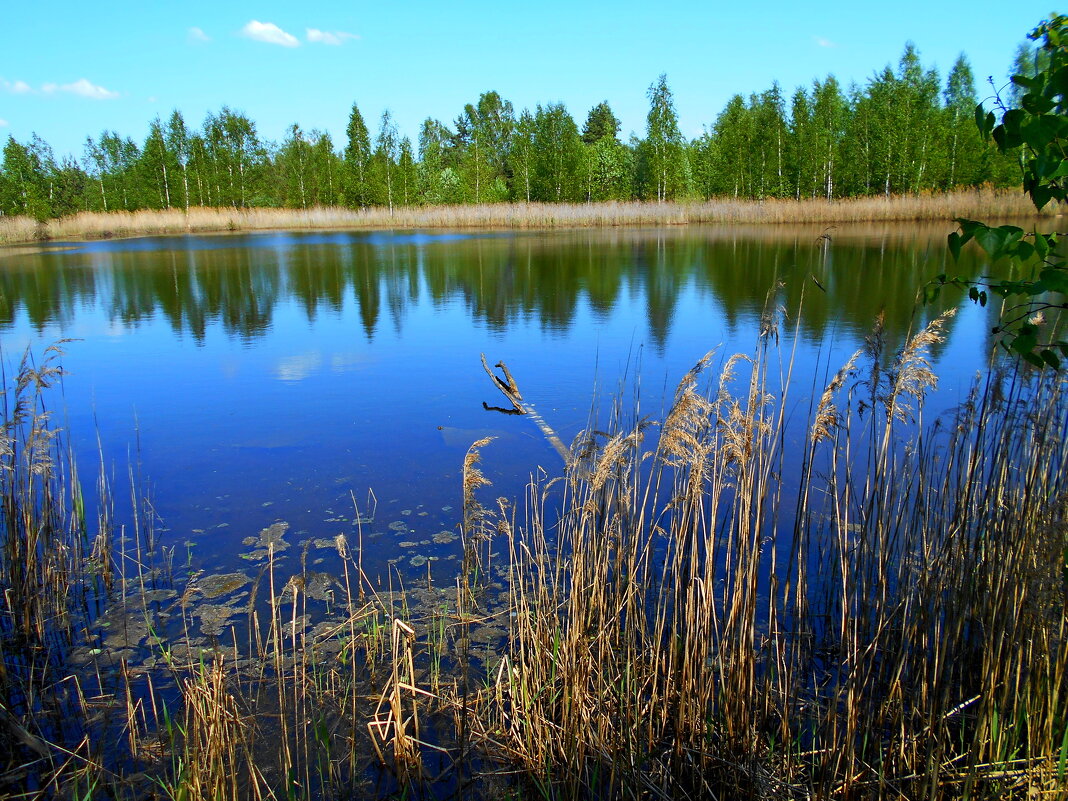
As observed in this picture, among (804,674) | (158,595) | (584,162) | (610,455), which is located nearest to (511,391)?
(158,595)

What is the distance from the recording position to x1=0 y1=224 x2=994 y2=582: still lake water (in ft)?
16.2

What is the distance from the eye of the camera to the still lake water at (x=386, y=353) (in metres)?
4.94

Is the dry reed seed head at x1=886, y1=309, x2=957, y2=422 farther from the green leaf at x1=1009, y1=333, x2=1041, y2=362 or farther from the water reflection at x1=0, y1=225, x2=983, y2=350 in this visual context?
the water reflection at x1=0, y1=225, x2=983, y2=350

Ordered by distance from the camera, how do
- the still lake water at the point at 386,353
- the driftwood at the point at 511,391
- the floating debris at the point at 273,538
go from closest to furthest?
the floating debris at the point at 273,538 < the still lake water at the point at 386,353 < the driftwood at the point at 511,391

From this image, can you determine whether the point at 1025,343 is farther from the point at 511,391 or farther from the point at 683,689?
the point at 511,391

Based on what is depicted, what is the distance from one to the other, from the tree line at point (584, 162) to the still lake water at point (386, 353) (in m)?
14.1

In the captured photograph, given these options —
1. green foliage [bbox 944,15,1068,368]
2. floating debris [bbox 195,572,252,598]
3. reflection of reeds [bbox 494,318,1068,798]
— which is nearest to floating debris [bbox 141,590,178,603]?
floating debris [bbox 195,572,252,598]

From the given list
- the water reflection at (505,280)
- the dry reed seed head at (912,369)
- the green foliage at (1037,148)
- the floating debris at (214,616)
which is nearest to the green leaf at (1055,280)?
the green foliage at (1037,148)

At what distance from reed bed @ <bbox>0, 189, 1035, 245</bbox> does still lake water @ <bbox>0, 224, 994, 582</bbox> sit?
735cm

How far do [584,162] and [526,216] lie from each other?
6087 mm

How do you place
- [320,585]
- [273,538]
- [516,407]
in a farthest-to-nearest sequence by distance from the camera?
[516,407], [273,538], [320,585]

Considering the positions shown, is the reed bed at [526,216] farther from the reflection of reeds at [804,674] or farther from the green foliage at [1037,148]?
the green foliage at [1037,148]

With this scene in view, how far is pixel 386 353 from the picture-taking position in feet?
31.1

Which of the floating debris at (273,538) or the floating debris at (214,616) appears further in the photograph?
the floating debris at (273,538)
